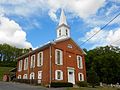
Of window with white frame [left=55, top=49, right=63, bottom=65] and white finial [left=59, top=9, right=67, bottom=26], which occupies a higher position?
white finial [left=59, top=9, right=67, bottom=26]

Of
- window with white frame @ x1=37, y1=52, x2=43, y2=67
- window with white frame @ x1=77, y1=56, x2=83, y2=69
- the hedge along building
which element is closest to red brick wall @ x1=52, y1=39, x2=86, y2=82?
the hedge along building

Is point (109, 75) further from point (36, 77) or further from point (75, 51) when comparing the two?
point (36, 77)

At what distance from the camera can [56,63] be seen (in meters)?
37.6

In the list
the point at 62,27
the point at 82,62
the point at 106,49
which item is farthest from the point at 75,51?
the point at 106,49

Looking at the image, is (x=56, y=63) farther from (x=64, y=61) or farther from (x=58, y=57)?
(x=64, y=61)

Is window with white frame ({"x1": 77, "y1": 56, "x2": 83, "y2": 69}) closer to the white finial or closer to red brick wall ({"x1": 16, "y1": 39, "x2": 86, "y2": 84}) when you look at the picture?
red brick wall ({"x1": 16, "y1": 39, "x2": 86, "y2": 84})

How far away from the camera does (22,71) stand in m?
46.8

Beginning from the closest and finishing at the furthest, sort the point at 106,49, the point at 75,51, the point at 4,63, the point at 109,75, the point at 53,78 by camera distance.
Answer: the point at 53,78, the point at 75,51, the point at 109,75, the point at 106,49, the point at 4,63

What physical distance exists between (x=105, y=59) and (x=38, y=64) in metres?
23.7

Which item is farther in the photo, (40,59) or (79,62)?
(79,62)

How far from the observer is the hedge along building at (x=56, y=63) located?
36.8m

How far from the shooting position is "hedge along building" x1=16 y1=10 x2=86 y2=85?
3684cm

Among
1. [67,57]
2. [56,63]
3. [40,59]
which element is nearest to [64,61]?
[67,57]

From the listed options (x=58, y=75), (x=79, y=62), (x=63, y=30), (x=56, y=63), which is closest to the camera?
(x=58, y=75)
